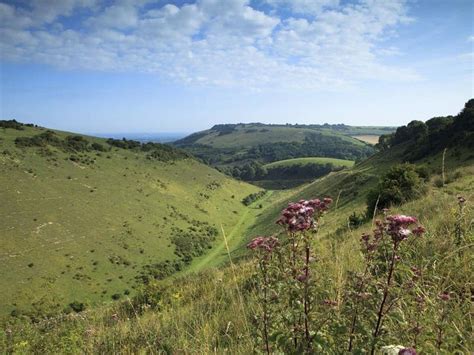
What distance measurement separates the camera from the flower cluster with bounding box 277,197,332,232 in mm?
2770

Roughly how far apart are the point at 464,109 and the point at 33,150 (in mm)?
85364

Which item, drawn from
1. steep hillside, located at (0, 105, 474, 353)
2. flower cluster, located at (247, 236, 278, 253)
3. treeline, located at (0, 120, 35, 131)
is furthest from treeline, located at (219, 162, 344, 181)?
flower cluster, located at (247, 236, 278, 253)

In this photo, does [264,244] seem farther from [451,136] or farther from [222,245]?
[222,245]

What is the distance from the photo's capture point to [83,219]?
67.6 m

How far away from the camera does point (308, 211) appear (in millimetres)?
2805

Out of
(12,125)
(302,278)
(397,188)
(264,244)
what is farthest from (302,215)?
(12,125)

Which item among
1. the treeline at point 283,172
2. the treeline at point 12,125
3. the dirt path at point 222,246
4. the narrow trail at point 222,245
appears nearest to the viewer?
the narrow trail at point 222,245

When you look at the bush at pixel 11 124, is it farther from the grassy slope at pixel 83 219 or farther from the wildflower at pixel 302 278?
the wildflower at pixel 302 278

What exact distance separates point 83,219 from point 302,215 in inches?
2830

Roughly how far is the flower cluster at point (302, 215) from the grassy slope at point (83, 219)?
4837 centimetres

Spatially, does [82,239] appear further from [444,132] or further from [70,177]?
[444,132]

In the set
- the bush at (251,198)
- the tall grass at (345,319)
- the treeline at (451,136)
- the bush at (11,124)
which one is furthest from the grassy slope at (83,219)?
the tall grass at (345,319)

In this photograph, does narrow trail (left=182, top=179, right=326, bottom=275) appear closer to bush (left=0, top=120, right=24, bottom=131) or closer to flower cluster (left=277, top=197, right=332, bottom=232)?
flower cluster (left=277, top=197, right=332, bottom=232)

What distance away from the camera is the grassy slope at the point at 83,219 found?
4997cm
